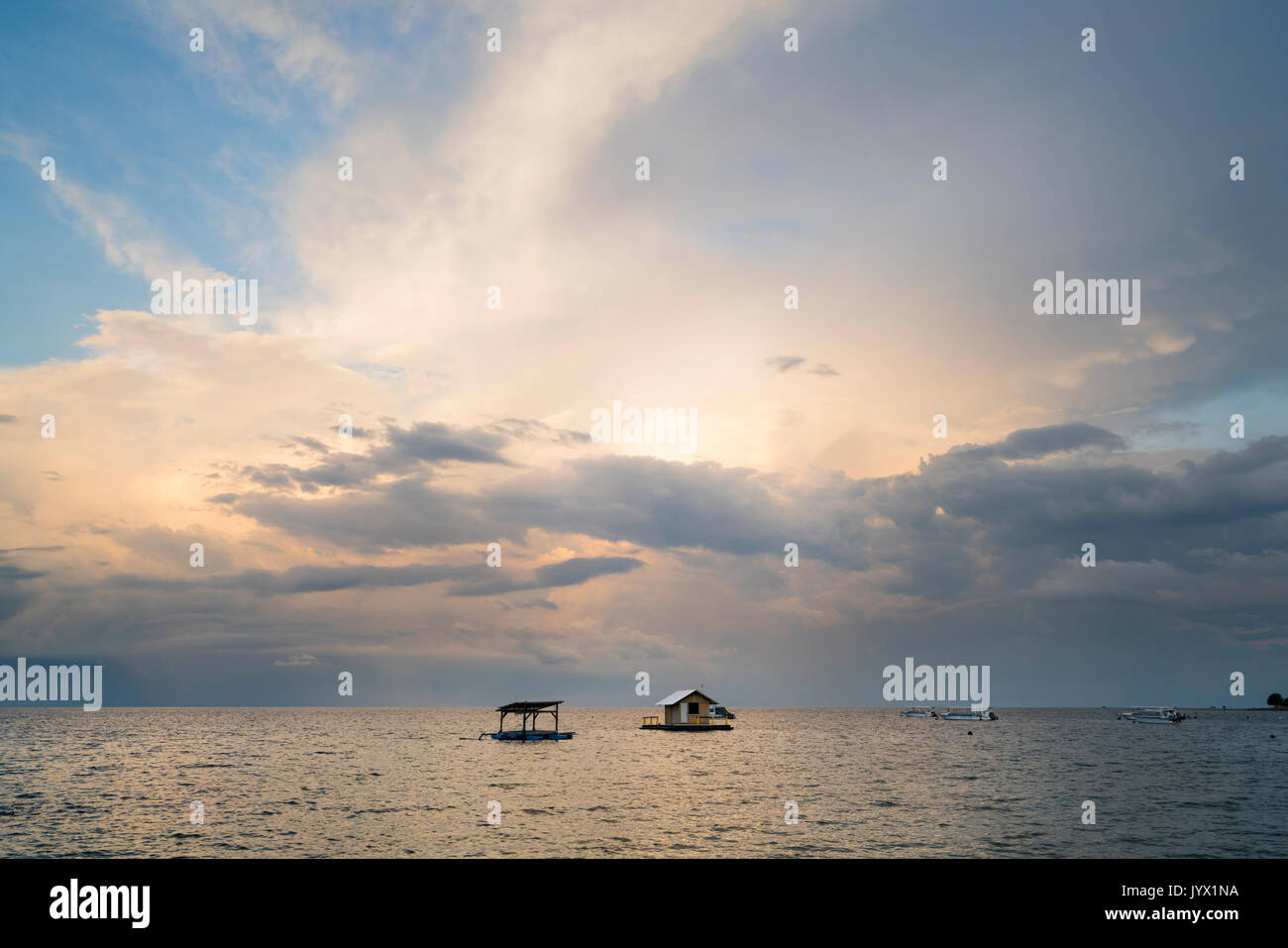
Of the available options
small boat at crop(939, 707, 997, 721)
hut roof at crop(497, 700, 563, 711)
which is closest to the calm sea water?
hut roof at crop(497, 700, 563, 711)

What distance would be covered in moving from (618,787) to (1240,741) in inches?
4371
